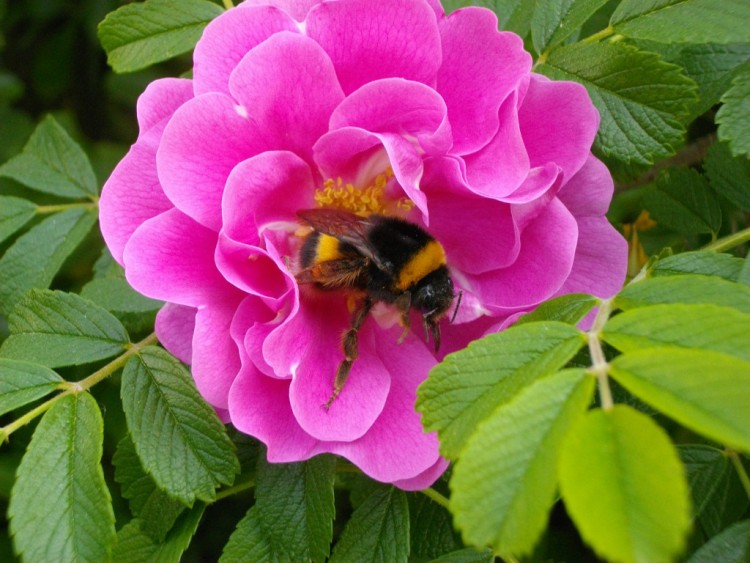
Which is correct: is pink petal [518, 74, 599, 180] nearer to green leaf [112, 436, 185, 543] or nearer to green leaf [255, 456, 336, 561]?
green leaf [255, 456, 336, 561]

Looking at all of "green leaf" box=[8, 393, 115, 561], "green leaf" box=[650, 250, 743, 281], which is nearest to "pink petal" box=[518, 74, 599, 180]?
"green leaf" box=[650, 250, 743, 281]

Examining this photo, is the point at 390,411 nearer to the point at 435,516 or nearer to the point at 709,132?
the point at 435,516

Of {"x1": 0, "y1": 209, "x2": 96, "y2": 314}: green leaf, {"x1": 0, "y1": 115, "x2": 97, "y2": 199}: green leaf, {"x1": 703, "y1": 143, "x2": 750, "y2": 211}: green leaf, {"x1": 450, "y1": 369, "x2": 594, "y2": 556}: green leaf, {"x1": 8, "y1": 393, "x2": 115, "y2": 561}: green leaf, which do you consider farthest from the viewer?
{"x1": 0, "y1": 115, "x2": 97, "y2": 199}: green leaf

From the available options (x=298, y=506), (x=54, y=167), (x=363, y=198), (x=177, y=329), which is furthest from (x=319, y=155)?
(x=54, y=167)

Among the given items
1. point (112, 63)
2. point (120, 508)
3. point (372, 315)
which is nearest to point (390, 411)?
point (372, 315)

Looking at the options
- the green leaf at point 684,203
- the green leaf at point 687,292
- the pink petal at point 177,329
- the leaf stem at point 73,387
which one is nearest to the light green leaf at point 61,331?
the leaf stem at point 73,387

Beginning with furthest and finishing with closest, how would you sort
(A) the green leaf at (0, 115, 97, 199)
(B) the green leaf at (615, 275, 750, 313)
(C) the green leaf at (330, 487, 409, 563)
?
(A) the green leaf at (0, 115, 97, 199) < (C) the green leaf at (330, 487, 409, 563) < (B) the green leaf at (615, 275, 750, 313)

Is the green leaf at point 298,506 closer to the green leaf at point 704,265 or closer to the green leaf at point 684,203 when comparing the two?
the green leaf at point 704,265

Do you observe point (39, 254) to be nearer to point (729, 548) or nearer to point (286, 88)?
point (286, 88)
